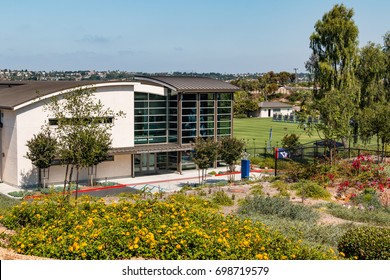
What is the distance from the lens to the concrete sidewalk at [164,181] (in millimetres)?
35438

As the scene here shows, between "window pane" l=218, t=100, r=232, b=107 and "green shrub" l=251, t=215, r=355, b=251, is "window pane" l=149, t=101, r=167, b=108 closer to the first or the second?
"window pane" l=218, t=100, r=232, b=107

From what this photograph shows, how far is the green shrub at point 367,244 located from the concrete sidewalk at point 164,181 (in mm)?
21551

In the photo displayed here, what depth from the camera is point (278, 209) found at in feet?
73.4

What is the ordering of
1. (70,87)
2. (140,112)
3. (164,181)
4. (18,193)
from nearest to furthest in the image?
(18,193)
(70,87)
(164,181)
(140,112)

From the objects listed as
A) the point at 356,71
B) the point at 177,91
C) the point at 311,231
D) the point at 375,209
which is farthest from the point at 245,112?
the point at 311,231

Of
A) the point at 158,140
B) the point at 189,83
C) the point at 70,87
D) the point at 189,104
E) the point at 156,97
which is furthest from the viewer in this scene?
the point at 189,83

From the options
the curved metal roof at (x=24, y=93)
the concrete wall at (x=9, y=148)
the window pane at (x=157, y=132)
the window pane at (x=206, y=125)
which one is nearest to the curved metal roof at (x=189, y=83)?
the window pane at (x=206, y=125)

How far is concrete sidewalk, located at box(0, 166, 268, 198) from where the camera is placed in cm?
3544

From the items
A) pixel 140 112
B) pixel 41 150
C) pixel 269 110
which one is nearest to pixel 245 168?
pixel 140 112

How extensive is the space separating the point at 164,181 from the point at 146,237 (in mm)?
26717

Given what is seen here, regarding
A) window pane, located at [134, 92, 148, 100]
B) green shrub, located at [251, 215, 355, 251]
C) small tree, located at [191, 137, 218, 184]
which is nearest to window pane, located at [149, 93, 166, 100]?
window pane, located at [134, 92, 148, 100]

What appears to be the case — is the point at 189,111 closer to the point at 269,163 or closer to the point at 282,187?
the point at 269,163

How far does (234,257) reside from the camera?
38.2ft

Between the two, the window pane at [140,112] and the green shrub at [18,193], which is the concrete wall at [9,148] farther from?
the window pane at [140,112]
